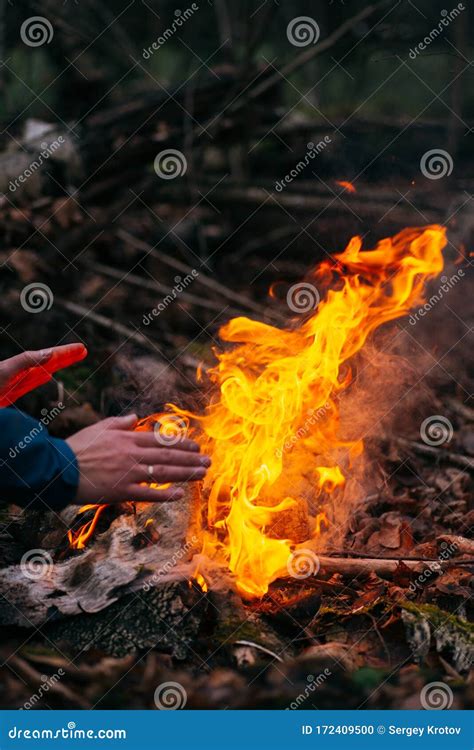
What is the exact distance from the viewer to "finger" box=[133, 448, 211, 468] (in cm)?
310

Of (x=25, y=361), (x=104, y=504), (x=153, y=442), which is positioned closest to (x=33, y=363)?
(x=25, y=361)

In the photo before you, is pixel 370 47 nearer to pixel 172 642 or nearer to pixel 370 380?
pixel 370 380

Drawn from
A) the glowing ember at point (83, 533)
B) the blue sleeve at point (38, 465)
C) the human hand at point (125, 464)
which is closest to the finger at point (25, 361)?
the blue sleeve at point (38, 465)

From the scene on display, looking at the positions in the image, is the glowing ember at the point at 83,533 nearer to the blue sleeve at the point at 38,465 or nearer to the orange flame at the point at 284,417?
the orange flame at the point at 284,417

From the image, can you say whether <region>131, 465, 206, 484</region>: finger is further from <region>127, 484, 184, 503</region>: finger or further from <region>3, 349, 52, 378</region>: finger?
<region>3, 349, 52, 378</region>: finger

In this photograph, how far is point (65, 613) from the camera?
12.1 feet

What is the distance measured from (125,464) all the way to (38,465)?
1.13 feet

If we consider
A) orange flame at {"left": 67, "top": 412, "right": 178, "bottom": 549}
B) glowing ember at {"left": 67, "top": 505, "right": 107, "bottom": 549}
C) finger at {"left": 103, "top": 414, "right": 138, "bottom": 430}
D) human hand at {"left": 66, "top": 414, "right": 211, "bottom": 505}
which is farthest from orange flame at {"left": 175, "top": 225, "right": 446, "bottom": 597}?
finger at {"left": 103, "top": 414, "right": 138, "bottom": 430}

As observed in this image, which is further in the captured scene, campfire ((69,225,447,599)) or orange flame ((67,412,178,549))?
orange flame ((67,412,178,549))

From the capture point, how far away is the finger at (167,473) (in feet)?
10.1

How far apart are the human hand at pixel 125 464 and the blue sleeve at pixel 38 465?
43 mm

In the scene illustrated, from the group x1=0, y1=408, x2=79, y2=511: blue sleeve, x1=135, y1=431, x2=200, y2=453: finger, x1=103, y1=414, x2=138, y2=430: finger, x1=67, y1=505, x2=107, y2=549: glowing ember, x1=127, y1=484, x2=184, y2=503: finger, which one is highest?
x1=135, y1=431, x2=200, y2=453: finger

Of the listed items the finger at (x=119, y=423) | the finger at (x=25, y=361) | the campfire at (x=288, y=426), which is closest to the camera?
the finger at (x=119, y=423)

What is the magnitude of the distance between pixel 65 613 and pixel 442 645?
1.74m
